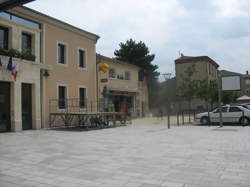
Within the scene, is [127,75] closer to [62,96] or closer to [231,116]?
[62,96]

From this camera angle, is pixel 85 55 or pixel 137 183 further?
pixel 85 55

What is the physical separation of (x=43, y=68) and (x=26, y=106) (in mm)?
2559

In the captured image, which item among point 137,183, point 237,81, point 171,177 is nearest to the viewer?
point 137,183

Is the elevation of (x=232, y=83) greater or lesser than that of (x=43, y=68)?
lesser

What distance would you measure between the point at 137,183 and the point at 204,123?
15.8 meters

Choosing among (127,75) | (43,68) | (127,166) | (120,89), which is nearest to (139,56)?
(127,75)

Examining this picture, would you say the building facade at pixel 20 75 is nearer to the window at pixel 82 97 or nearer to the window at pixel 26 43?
the window at pixel 26 43

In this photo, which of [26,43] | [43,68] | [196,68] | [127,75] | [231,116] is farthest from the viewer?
[196,68]

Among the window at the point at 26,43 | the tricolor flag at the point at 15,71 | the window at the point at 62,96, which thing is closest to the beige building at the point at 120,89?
the window at the point at 62,96

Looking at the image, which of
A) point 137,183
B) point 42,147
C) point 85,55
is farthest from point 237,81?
point 137,183

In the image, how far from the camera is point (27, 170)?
19.3 ft

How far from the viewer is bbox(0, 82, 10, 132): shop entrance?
45.2ft

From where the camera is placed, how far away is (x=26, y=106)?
15.3 m

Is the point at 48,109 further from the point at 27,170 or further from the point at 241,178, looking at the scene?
the point at 241,178
